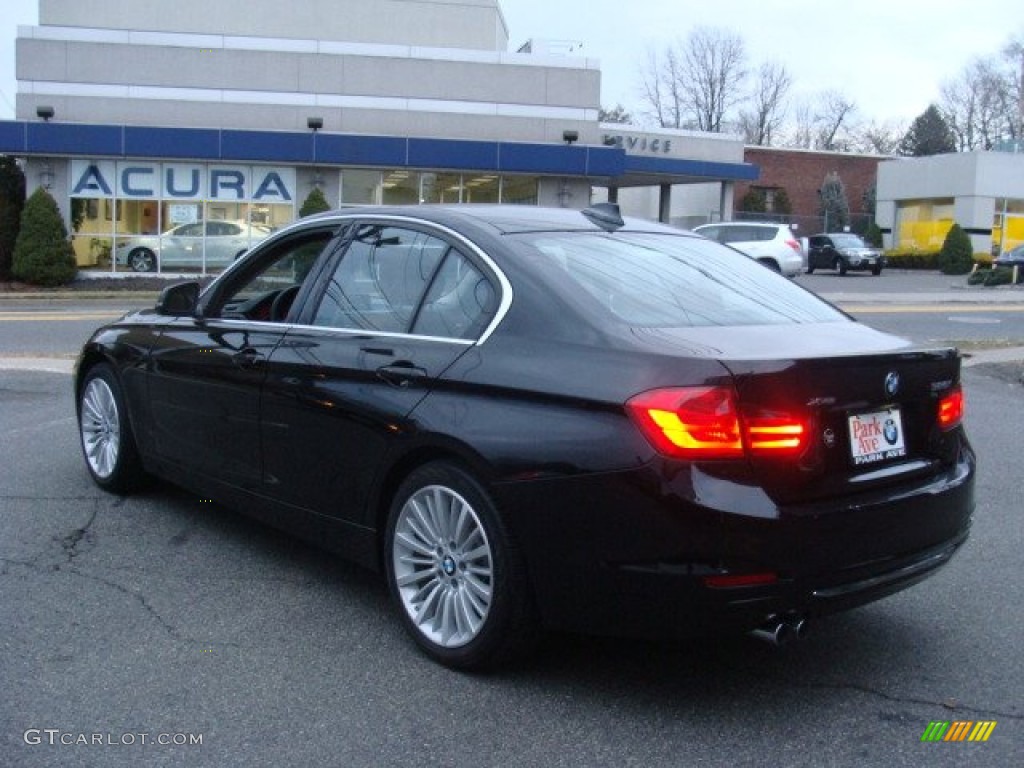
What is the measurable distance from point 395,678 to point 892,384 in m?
1.99

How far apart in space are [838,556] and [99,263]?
28201mm

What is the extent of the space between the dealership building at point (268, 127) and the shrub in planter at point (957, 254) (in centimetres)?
1949

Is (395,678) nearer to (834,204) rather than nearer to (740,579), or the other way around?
(740,579)

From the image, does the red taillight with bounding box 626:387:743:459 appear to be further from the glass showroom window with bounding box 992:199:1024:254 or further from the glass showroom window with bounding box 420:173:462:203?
the glass showroom window with bounding box 992:199:1024:254

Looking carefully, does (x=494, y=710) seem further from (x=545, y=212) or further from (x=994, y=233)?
(x=994, y=233)

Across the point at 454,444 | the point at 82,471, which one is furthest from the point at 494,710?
the point at 82,471

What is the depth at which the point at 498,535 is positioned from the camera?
3865 mm

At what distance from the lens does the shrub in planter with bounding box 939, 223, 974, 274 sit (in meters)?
44.4

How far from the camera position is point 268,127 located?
98.2 ft

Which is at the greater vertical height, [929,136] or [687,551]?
[929,136]

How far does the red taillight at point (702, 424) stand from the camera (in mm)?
3516

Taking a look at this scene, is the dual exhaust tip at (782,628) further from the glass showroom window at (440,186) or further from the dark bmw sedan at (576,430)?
the glass showroom window at (440,186)

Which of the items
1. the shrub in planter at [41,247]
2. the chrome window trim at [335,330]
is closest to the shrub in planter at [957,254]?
the shrub in planter at [41,247]

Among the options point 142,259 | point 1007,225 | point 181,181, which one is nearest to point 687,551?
point 181,181
